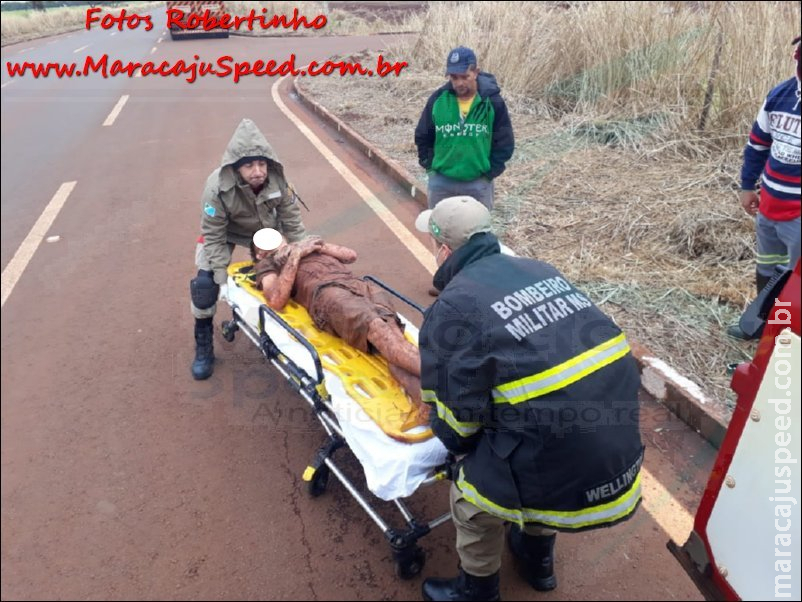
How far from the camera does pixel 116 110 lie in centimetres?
1305

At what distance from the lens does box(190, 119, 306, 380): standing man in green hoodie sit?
159 inches

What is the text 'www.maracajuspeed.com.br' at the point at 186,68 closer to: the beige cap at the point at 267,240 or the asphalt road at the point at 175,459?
the asphalt road at the point at 175,459

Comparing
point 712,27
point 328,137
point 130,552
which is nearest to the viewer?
point 130,552

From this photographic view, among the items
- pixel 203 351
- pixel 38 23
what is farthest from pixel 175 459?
pixel 38 23

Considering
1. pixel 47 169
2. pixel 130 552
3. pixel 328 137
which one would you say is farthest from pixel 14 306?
pixel 328 137

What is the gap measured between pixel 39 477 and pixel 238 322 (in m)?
1.42

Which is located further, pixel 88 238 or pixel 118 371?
pixel 88 238

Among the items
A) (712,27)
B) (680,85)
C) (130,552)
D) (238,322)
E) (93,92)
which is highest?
(712,27)

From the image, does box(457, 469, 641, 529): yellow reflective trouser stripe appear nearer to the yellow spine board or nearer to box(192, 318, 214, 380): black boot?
the yellow spine board

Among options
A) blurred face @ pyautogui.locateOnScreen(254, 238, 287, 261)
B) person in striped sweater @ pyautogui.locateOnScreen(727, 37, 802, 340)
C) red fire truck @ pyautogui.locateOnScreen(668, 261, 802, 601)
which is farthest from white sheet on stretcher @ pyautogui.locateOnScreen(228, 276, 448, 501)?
person in striped sweater @ pyautogui.locateOnScreen(727, 37, 802, 340)

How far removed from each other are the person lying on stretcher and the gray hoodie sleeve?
0.75 feet

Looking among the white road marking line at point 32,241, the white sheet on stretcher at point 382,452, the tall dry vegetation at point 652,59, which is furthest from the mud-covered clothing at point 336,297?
the tall dry vegetation at point 652,59

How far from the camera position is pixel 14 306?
16.6 feet

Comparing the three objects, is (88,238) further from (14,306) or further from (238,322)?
(238,322)
